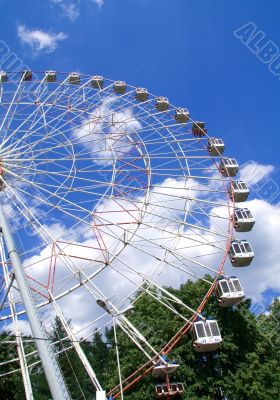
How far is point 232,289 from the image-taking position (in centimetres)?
1942

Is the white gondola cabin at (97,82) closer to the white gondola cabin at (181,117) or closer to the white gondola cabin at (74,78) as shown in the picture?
the white gondola cabin at (74,78)

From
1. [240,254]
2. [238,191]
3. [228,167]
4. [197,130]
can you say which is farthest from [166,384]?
[197,130]

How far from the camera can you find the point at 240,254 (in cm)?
2062

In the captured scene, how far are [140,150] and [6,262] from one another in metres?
9.87

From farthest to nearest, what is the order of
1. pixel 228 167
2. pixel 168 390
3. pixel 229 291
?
1. pixel 228 167
2. pixel 229 291
3. pixel 168 390

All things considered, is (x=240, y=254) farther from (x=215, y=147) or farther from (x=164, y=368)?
(x=215, y=147)

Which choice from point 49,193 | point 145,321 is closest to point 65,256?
point 49,193

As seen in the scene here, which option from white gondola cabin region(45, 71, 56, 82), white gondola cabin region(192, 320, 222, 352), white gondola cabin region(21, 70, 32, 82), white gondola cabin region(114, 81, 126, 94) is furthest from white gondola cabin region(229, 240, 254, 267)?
white gondola cabin region(21, 70, 32, 82)

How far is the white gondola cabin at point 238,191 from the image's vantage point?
76.0 feet

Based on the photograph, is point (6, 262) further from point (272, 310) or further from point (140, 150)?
point (272, 310)

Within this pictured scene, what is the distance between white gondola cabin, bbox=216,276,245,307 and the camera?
19.3 m

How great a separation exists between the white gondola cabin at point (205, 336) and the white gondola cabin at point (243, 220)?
215 inches

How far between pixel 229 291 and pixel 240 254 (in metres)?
2.07

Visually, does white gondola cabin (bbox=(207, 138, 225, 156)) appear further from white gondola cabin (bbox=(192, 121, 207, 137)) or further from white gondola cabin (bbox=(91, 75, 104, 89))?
white gondola cabin (bbox=(91, 75, 104, 89))
